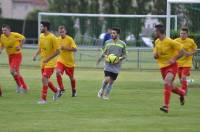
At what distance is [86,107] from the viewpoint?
59.0ft

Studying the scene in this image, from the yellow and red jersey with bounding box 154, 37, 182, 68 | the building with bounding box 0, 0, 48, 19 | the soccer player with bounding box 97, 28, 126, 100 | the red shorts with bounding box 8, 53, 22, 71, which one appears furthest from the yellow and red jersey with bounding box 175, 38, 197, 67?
the building with bounding box 0, 0, 48, 19

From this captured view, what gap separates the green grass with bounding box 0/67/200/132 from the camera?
565 inches

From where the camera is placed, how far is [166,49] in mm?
17344

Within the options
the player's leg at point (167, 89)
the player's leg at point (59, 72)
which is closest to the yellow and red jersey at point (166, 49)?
the player's leg at point (167, 89)

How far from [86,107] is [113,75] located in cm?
276

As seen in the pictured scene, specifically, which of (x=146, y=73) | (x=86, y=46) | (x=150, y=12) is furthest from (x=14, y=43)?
(x=150, y=12)

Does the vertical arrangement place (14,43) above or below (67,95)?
above

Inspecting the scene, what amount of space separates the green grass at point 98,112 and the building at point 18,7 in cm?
9795

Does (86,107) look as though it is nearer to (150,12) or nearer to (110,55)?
(110,55)

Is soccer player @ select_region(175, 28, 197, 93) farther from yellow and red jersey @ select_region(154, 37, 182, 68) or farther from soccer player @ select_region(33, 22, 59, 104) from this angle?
soccer player @ select_region(33, 22, 59, 104)

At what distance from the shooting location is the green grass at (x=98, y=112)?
14359 millimetres

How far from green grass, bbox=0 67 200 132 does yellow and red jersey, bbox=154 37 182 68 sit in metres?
1.14

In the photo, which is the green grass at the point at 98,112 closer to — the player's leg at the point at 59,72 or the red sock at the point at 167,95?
the red sock at the point at 167,95

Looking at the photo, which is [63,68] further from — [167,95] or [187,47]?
[167,95]
